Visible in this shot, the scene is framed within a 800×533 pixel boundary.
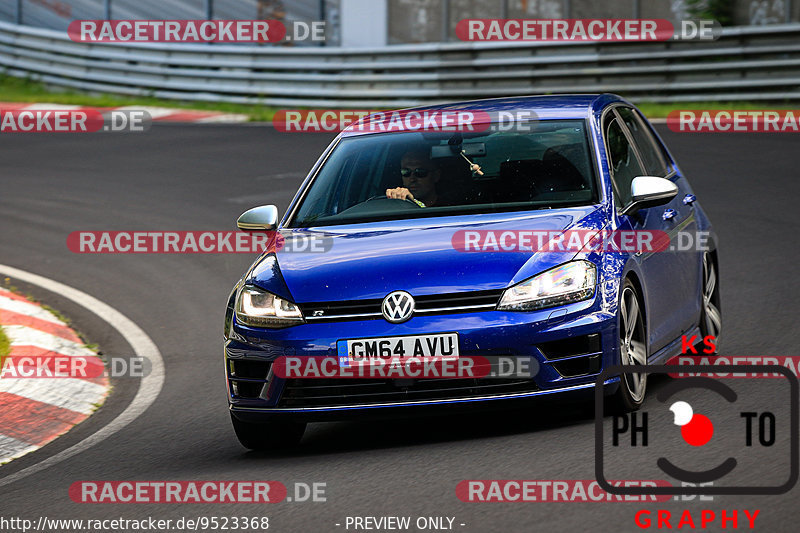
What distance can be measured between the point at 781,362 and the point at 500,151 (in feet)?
6.57

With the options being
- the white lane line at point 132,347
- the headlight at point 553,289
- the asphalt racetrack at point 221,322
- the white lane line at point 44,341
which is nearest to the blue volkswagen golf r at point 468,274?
the headlight at point 553,289

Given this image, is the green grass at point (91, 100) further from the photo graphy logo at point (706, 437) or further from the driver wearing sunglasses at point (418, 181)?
the photo graphy logo at point (706, 437)

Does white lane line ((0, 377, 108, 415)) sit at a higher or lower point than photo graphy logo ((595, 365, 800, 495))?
lower

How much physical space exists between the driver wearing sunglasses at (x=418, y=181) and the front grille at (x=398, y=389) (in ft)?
4.43

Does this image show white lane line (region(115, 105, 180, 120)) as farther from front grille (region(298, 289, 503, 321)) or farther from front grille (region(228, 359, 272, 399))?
front grille (region(298, 289, 503, 321))

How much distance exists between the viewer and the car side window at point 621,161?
7.21 meters

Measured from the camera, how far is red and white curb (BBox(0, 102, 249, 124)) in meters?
22.8

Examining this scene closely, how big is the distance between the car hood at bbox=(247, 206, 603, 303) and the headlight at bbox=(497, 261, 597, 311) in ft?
0.14

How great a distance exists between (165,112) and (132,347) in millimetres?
14190

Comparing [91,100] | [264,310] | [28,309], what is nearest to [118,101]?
[91,100]

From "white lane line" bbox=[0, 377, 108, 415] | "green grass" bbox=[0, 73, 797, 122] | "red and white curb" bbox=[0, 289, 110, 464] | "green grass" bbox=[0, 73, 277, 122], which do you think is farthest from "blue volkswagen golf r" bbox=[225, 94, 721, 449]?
"green grass" bbox=[0, 73, 277, 122]

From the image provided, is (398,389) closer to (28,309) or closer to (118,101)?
(28,309)

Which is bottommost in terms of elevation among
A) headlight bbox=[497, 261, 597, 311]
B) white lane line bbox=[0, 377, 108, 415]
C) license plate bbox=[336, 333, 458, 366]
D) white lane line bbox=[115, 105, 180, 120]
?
white lane line bbox=[0, 377, 108, 415]

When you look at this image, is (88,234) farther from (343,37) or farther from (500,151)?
(343,37)
